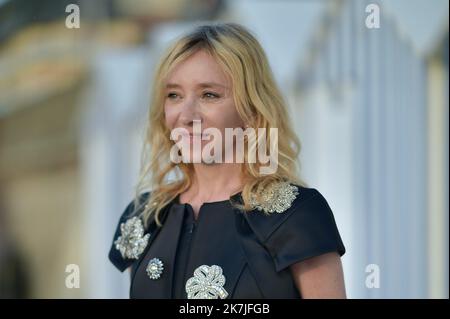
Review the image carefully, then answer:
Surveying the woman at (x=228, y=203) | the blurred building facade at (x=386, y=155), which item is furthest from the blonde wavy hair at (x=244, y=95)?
the blurred building facade at (x=386, y=155)

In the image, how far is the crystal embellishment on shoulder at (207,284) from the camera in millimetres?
1702

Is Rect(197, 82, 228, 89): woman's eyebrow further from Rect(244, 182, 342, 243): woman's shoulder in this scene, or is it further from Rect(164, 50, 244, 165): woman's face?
Rect(244, 182, 342, 243): woman's shoulder

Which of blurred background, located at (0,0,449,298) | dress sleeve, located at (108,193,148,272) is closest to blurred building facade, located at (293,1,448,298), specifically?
blurred background, located at (0,0,449,298)

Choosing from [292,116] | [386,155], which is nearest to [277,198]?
[386,155]

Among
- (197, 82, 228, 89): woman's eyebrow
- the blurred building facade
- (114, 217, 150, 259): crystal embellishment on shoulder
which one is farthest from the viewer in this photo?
the blurred building facade

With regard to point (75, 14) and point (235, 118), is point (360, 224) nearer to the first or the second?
point (75, 14)

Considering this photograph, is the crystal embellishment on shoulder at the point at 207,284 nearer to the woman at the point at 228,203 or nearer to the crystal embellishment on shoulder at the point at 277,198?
the woman at the point at 228,203

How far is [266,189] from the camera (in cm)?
177

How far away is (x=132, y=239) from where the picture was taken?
192 centimetres

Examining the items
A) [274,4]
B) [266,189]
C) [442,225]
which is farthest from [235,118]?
[274,4]

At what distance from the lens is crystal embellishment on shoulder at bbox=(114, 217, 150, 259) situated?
1896 mm

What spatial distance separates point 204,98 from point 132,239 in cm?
37

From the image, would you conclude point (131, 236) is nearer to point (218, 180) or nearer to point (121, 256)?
point (121, 256)
